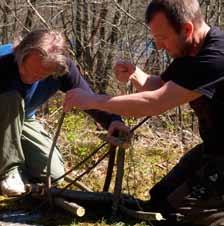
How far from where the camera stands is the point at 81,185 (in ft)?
13.7

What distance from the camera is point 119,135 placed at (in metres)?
3.70

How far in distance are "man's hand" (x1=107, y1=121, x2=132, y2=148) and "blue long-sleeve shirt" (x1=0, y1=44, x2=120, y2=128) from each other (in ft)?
0.37

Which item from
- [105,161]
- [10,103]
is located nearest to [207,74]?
[10,103]

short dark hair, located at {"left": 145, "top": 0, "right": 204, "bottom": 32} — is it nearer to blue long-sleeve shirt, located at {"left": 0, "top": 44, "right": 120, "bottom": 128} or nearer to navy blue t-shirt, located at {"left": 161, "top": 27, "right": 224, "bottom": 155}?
navy blue t-shirt, located at {"left": 161, "top": 27, "right": 224, "bottom": 155}

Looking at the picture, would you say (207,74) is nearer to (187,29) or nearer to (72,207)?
(187,29)

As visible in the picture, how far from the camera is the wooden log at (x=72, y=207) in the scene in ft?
11.8

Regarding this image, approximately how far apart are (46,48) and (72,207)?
1.01m

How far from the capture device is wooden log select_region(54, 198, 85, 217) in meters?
3.59

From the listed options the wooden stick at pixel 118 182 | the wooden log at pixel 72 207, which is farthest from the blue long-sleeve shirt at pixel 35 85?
the wooden log at pixel 72 207

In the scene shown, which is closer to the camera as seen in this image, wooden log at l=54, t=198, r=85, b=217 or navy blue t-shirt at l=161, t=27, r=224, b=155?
navy blue t-shirt at l=161, t=27, r=224, b=155

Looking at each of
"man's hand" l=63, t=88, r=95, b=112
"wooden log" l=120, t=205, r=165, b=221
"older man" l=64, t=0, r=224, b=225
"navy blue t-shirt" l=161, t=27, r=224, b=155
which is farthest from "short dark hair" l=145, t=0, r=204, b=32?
"wooden log" l=120, t=205, r=165, b=221

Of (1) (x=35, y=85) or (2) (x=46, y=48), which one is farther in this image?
(1) (x=35, y=85)

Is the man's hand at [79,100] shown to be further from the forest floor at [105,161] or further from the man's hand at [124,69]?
the forest floor at [105,161]

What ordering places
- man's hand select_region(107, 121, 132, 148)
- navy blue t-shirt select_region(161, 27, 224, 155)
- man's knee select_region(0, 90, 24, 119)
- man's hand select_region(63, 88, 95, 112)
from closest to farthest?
navy blue t-shirt select_region(161, 27, 224, 155) < man's hand select_region(63, 88, 95, 112) < man's hand select_region(107, 121, 132, 148) < man's knee select_region(0, 90, 24, 119)
